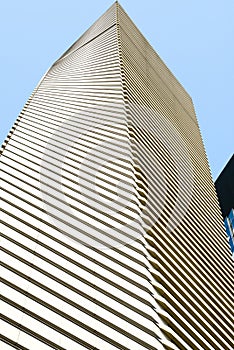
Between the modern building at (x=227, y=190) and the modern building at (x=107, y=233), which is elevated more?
the modern building at (x=227, y=190)

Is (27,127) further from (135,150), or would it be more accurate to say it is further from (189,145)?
(189,145)

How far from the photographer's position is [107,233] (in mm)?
7344

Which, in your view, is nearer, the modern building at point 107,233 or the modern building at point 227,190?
the modern building at point 107,233

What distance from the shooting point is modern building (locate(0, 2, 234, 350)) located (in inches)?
217

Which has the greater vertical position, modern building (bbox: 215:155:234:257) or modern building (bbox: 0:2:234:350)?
modern building (bbox: 215:155:234:257)

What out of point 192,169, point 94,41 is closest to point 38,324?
point 192,169

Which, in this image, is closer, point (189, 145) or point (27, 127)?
point (27, 127)

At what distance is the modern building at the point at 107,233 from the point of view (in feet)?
18.1

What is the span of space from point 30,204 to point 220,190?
37.3m

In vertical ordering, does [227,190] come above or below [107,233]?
above

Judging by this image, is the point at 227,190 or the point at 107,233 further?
the point at 227,190

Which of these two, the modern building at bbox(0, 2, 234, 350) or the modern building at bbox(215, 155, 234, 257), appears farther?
the modern building at bbox(215, 155, 234, 257)

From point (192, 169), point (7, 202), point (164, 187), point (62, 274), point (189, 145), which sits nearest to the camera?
point (62, 274)

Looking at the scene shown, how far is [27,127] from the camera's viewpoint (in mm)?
12336
